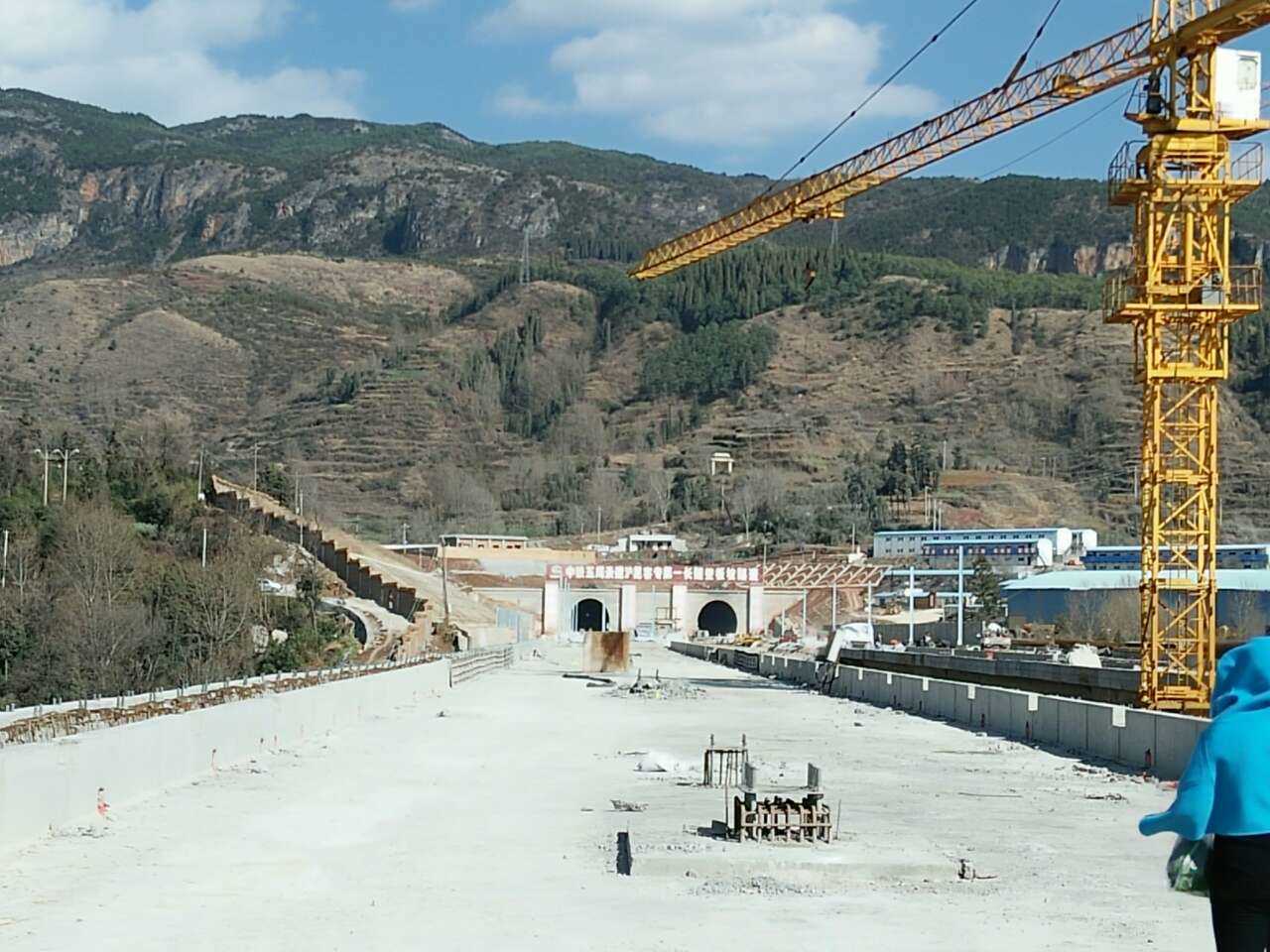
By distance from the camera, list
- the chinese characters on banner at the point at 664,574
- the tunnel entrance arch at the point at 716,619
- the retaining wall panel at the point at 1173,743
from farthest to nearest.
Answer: the tunnel entrance arch at the point at 716,619
the chinese characters on banner at the point at 664,574
the retaining wall panel at the point at 1173,743

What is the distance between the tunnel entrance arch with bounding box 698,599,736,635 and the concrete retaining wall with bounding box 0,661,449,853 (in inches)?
4459

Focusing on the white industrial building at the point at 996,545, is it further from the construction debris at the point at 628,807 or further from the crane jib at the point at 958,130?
the construction debris at the point at 628,807

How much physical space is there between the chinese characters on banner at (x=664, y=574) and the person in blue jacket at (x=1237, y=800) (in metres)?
128

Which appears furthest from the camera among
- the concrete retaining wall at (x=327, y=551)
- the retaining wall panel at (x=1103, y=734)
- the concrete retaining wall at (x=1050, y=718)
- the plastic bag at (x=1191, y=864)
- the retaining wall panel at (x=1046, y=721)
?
the concrete retaining wall at (x=327, y=551)

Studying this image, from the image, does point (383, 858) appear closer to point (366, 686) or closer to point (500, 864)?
point (500, 864)

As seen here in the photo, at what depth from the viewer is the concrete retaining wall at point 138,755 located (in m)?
14.6

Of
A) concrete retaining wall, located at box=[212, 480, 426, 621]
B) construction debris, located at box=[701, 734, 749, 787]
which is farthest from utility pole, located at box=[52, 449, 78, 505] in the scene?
construction debris, located at box=[701, 734, 749, 787]

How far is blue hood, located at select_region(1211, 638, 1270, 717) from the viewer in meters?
6.12

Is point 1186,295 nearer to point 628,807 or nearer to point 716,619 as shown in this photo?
point 628,807

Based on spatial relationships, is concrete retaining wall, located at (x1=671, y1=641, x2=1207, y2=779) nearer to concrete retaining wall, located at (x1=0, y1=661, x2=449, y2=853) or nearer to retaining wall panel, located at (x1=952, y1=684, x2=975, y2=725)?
retaining wall panel, located at (x1=952, y1=684, x2=975, y2=725)

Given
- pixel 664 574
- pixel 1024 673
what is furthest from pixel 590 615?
pixel 1024 673

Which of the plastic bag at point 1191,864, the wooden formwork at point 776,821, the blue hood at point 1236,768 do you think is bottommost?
the wooden formwork at point 776,821

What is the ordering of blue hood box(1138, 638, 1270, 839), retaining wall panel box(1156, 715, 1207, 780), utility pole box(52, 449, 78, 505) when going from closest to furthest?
blue hood box(1138, 638, 1270, 839) < retaining wall panel box(1156, 715, 1207, 780) < utility pole box(52, 449, 78, 505)

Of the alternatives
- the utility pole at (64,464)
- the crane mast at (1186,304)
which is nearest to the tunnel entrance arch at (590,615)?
the utility pole at (64,464)
